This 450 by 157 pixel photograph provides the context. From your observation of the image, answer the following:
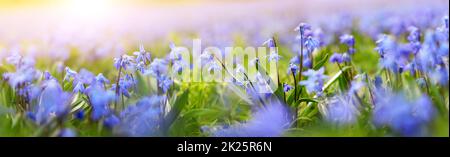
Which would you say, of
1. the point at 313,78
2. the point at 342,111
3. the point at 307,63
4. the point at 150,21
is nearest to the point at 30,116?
the point at 313,78

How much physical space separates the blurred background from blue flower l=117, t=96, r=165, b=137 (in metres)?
1.34

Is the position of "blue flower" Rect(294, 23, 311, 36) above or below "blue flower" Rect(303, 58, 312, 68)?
above

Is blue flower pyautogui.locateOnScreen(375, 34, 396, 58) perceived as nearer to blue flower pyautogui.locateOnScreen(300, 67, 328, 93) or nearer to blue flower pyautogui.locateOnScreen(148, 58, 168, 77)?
blue flower pyautogui.locateOnScreen(300, 67, 328, 93)

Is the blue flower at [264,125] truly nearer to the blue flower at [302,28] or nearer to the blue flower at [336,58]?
the blue flower at [302,28]

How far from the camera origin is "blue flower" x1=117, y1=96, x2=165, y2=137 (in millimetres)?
2438

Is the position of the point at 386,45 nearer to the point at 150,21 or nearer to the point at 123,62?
the point at 123,62

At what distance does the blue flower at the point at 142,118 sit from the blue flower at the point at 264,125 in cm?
22

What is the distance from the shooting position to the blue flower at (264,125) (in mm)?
2473

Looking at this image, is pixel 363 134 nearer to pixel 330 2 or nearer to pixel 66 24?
pixel 66 24

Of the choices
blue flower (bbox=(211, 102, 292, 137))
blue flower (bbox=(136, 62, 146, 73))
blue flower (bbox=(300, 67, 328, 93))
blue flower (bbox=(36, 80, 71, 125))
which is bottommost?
blue flower (bbox=(211, 102, 292, 137))

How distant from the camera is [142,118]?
2488 millimetres

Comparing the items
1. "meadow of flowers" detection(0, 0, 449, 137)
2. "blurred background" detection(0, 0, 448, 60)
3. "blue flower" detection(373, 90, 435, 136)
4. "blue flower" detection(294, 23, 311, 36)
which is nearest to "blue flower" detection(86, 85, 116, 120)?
"meadow of flowers" detection(0, 0, 449, 137)

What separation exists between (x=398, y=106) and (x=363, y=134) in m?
0.19
